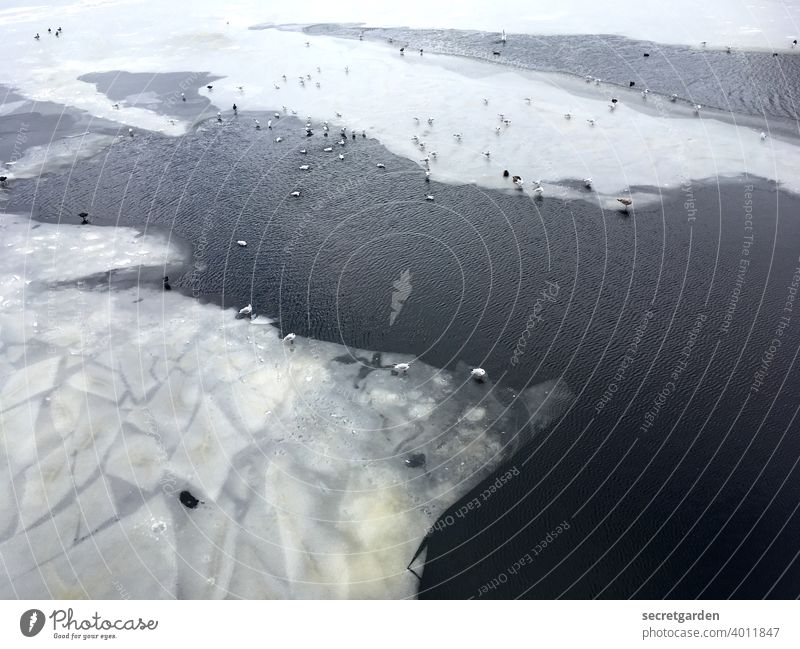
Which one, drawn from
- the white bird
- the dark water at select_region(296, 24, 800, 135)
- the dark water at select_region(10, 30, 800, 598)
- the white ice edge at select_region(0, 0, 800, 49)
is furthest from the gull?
the white ice edge at select_region(0, 0, 800, 49)

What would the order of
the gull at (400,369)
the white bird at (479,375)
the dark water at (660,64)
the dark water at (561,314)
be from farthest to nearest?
Answer: 1. the dark water at (660,64)
2. the gull at (400,369)
3. the white bird at (479,375)
4. the dark water at (561,314)

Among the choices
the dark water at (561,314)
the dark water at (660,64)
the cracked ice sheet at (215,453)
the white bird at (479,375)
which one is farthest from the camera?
the dark water at (660,64)

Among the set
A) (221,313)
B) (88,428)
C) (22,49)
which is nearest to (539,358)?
(221,313)

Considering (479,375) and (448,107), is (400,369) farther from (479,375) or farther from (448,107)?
(448,107)

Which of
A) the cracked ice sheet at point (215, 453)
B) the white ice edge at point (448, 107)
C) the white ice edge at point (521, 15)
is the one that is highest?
the white ice edge at point (521, 15)

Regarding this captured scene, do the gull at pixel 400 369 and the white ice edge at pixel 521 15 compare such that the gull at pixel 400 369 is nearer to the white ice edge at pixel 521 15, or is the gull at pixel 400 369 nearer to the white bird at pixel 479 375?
the white bird at pixel 479 375

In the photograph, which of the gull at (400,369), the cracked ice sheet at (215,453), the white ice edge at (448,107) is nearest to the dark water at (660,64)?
the white ice edge at (448,107)

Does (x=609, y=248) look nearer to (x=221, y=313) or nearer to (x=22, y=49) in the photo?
(x=221, y=313)

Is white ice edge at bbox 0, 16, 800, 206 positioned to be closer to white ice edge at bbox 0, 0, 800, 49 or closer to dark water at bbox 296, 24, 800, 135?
dark water at bbox 296, 24, 800, 135
